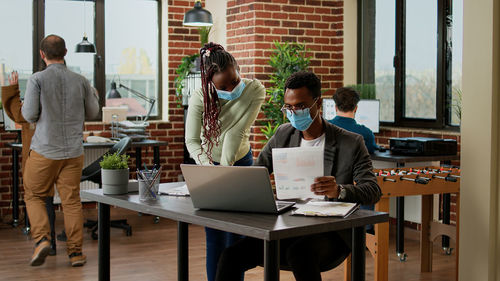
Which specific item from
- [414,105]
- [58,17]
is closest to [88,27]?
[58,17]

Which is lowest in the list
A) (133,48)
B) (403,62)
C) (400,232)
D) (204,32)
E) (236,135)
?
(400,232)

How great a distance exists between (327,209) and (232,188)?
0.39 metres

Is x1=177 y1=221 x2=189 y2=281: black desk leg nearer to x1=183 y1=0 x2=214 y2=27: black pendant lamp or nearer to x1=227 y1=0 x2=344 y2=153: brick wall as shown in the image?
x1=227 y1=0 x2=344 y2=153: brick wall

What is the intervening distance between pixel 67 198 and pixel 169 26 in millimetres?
3081

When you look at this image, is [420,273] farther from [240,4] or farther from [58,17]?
[58,17]

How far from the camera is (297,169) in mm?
2738

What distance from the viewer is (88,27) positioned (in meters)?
7.35

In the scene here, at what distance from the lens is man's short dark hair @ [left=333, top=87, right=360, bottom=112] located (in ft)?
16.6

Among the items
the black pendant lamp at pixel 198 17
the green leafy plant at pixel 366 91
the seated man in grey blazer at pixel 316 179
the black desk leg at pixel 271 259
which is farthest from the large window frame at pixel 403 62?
the black desk leg at pixel 271 259

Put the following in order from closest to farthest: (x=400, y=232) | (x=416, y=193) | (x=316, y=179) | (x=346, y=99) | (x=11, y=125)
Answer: (x=316, y=179) → (x=416, y=193) → (x=346, y=99) → (x=400, y=232) → (x=11, y=125)

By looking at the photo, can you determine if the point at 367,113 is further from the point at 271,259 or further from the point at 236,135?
the point at 271,259

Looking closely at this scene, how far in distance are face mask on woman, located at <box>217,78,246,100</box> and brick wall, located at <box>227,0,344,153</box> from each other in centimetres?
295

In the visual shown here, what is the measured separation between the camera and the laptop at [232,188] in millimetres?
2555

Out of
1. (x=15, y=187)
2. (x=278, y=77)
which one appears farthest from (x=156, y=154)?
(x=278, y=77)
